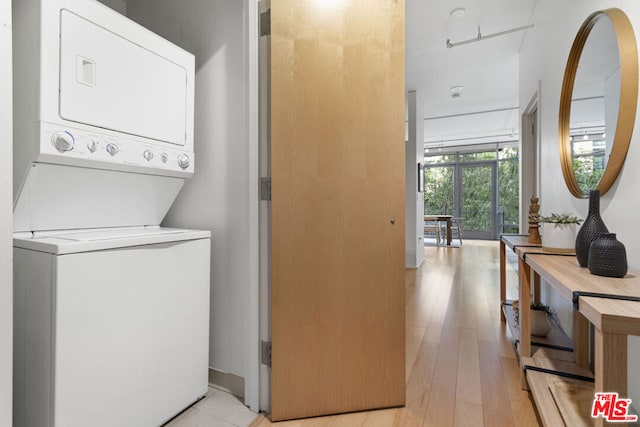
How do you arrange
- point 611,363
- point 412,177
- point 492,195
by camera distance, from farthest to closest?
point 492,195
point 412,177
point 611,363

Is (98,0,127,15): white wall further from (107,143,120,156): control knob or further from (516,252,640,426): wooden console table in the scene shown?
(516,252,640,426): wooden console table

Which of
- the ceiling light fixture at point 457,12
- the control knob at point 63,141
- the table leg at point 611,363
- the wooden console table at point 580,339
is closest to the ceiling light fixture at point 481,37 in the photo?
the ceiling light fixture at point 457,12

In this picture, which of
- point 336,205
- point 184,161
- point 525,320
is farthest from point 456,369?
point 184,161

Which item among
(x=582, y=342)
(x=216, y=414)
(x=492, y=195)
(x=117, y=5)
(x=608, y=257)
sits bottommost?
(x=216, y=414)

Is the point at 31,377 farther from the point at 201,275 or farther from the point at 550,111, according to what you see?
the point at 550,111

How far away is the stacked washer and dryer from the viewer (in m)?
1.02

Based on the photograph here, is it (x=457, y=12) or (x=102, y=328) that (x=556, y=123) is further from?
(x=102, y=328)

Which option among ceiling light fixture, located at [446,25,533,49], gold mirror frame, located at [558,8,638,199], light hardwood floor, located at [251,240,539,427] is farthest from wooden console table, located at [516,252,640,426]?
ceiling light fixture, located at [446,25,533,49]

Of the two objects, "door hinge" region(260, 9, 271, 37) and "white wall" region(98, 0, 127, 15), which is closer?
"door hinge" region(260, 9, 271, 37)

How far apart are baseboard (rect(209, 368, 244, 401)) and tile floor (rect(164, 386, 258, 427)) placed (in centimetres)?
3

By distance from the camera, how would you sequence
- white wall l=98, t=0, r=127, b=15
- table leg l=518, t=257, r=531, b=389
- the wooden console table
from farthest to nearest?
white wall l=98, t=0, r=127, b=15, table leg l=518, t=257, r=531, b=389, the wooden console table

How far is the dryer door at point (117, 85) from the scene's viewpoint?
111 cm

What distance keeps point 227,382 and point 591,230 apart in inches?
71.3

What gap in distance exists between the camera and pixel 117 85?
1255mm
